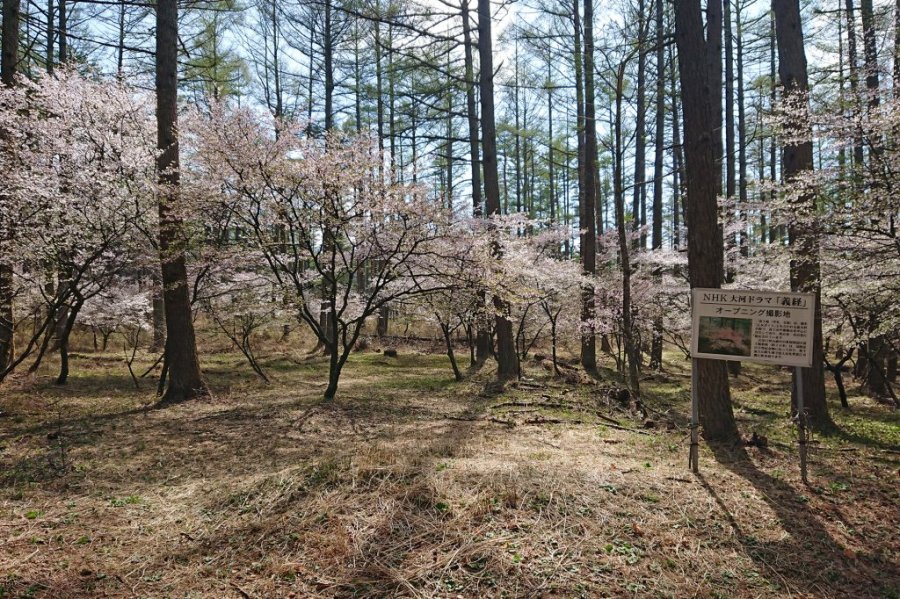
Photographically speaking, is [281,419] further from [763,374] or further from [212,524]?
[763,374]

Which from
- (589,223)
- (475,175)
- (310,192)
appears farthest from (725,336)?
(475,175)

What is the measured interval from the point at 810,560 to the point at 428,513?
2438 mm

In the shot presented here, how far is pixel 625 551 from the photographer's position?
289 cm

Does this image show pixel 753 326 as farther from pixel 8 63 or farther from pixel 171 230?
pixel 8 63

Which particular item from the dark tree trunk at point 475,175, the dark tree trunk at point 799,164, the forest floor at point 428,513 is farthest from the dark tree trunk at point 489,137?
the dark tree trunk at point 799,164

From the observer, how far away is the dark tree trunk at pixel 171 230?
7.19 meters

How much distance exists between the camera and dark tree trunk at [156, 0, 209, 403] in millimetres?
7188

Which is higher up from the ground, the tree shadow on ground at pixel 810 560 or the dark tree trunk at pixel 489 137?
the dark tree trunk at pixel 489 137

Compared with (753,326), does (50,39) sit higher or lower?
higher

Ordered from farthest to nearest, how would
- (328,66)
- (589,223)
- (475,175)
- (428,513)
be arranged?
(328,66), (475,175), (589,223), (428,513)

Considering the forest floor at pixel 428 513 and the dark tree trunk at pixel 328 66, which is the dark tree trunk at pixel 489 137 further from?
the dark tree trunk at pixel 328 66

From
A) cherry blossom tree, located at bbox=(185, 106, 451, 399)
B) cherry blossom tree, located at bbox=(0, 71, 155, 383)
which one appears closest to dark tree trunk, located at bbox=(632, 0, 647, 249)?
cherry blossom tree, located at bbox=(185, 106, 451, 399)

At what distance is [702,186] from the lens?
514cm

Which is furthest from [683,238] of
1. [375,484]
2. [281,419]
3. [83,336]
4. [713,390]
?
[83,336]
